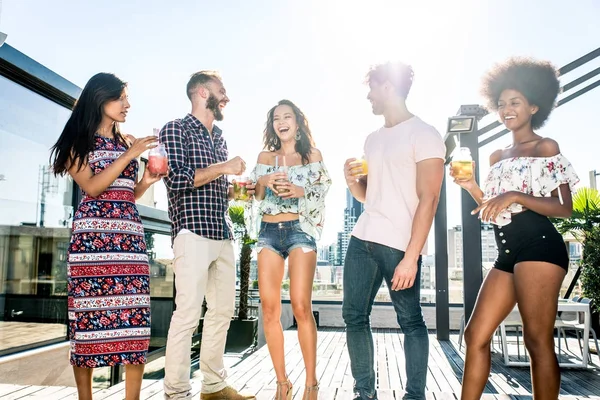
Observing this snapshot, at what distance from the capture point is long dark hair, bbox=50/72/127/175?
2.25 metres

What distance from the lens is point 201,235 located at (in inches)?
104

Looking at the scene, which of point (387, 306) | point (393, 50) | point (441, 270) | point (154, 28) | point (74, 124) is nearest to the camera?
point (74, 124)

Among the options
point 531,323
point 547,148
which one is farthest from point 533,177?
point 531,323

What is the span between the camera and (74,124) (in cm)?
229

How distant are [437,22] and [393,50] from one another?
3.37 m

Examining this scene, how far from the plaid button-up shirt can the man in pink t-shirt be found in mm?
751

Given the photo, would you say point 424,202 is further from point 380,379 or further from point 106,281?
point 380,379

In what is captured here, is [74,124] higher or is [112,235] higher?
[74,124]

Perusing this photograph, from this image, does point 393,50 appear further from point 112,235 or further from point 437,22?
point 437,22

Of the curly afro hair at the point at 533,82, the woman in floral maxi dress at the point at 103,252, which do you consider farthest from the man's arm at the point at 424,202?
the woman in floral maxi dress at the point at 103,252

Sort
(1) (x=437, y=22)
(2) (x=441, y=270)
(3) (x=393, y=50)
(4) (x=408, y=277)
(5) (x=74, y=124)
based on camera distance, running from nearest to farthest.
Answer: (4) (x=408, y=277) → (5) (x=74, y=124) → (3) (x=393, y=50) → (1) (x=437, y=22) → (2) (x=441, y=270)

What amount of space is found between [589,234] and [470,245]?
1.95 m

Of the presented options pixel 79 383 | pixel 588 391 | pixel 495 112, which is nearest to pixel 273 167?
pixel 495 112

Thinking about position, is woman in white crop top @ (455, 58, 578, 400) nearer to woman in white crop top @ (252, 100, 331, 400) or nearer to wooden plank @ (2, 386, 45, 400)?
woman in white crop top @ (252, 100, 331, 400)
